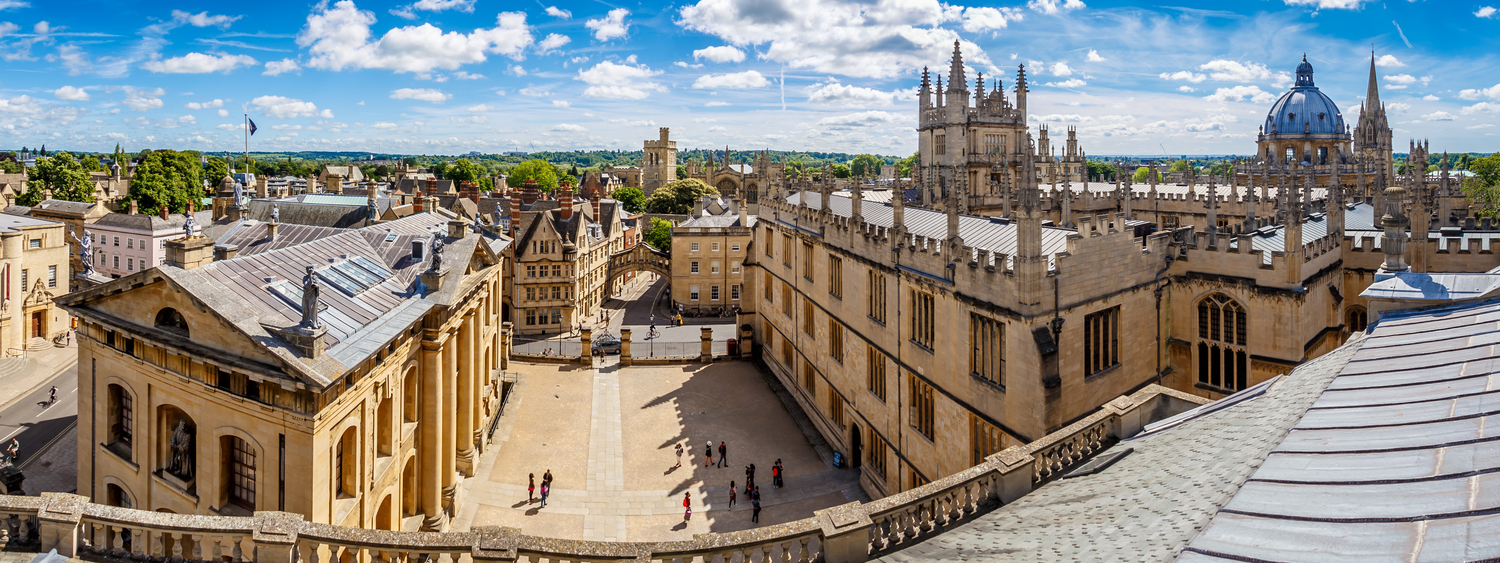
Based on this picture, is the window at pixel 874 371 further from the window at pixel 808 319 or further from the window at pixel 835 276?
the window at pixel 808 319

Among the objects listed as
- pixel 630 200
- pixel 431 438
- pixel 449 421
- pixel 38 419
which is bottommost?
pixel 38 419

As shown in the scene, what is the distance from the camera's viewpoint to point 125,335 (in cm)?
1877

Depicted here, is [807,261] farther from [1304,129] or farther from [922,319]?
[1304,129]

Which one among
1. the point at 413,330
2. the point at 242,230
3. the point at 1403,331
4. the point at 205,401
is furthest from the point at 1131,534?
the point at 242,230

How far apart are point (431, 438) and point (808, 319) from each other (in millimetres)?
20134

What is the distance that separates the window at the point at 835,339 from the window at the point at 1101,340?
13.1 m

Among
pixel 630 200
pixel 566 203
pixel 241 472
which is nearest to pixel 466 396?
pixel 241 472

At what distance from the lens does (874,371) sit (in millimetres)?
31328

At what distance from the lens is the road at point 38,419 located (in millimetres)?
35844

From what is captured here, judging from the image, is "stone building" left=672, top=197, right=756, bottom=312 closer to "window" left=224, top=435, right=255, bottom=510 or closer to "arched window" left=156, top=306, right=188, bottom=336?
"window" left=224, top=435, right=255, bottom=510

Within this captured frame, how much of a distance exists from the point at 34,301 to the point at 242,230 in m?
27.3

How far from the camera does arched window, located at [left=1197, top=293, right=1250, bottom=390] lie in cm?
2464

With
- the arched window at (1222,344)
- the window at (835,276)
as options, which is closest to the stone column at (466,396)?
the window at (835,276)

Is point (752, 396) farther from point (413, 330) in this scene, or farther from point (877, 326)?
point (413, 330)
